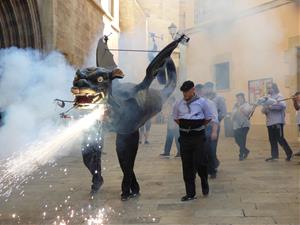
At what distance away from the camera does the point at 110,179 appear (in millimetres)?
7133

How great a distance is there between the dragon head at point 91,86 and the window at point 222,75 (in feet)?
38.5

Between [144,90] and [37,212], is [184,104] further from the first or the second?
[37,212]

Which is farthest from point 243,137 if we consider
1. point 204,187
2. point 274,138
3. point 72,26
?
point 72,26

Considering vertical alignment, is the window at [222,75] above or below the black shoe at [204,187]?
above

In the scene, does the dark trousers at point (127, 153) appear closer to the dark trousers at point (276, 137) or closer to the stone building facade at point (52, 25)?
the dark trousers at point (276, 137)

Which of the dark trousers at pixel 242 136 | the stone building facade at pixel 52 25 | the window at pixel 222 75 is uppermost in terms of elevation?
the stone building facade at pixel 52 25

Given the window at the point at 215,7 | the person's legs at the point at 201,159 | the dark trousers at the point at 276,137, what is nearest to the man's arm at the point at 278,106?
the dark trousers at the point at 276,137

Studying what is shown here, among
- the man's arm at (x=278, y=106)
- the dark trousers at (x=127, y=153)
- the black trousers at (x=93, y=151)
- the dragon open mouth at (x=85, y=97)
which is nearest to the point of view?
the dragon open mouth at (x=85, y=97)

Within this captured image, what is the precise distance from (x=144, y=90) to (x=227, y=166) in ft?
11.5

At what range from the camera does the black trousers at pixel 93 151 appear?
235 inches

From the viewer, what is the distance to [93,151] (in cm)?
603

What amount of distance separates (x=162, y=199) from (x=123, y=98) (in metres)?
1.31

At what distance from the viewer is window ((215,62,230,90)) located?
53.8 ft

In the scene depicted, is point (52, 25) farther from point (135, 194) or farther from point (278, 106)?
point (135, 194)
